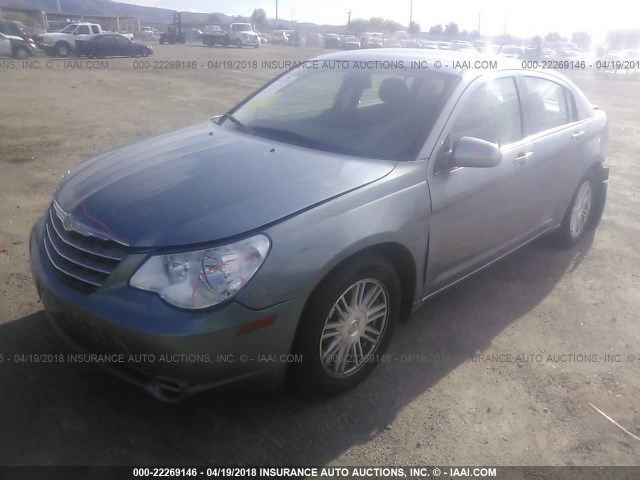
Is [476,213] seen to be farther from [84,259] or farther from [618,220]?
[618,220]

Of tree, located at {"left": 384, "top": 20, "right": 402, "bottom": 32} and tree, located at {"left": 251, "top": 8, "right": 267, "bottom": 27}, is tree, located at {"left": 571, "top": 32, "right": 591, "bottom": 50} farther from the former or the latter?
tree, located at {"left": 251, "top": 8, "right": 267, "bottom": 27}

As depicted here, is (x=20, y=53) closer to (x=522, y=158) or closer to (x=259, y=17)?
(x=522, y=158)

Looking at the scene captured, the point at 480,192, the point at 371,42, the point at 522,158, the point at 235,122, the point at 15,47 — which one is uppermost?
the point at 371,42

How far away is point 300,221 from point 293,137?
1095mm

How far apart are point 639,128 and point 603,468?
39.1ft

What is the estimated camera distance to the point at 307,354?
252cm

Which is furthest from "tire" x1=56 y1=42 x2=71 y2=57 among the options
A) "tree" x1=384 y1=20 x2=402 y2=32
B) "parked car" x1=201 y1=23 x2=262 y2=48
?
"tree" x1=384 y1=20 x2=402 y2=32

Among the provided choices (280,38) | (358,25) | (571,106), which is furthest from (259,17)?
(571,106)

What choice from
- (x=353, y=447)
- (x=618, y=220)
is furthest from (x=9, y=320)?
(x=618, y=220)

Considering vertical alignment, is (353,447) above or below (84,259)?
below

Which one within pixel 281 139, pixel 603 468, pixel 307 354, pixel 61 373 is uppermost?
pixel 281 139

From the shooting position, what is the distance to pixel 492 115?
359 cm

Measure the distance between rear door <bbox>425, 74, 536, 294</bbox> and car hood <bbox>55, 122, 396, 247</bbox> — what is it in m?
0.47

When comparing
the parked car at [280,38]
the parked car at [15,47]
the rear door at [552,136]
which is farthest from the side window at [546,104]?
the parked car at [280,38]
